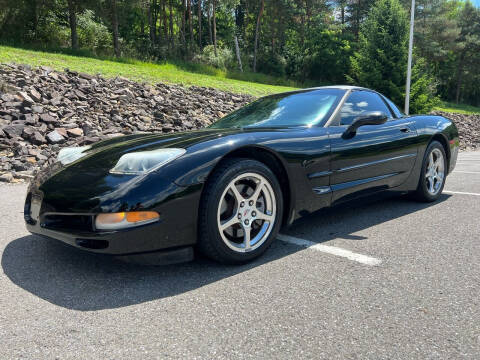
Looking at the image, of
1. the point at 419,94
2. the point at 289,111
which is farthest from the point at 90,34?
the point at 289,111

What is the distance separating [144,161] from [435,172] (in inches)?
134

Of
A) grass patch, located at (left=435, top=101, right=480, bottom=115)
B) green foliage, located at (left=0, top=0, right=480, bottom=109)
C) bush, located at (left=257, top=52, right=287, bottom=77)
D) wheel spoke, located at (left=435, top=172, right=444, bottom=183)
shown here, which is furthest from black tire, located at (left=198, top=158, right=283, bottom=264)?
bush, located at (left=257, top=52, right=287, bottom=77)

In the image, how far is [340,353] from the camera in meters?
1.58

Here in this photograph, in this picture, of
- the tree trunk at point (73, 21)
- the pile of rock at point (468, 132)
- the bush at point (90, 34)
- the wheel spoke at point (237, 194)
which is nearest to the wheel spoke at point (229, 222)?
the wheel spoke at point (237, 194)

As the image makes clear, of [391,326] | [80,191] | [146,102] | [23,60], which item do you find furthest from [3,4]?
[391,326]

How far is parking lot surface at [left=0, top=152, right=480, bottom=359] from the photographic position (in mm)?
1621

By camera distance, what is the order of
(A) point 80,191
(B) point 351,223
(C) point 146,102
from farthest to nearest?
(C) point 146,102 → (B) point 351,223 → (A) point 80,191

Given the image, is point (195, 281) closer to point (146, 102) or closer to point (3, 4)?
point (146, 102)

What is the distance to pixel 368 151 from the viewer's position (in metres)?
3.32

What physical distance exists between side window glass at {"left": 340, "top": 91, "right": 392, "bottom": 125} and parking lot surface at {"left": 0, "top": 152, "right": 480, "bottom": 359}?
3.43 feet

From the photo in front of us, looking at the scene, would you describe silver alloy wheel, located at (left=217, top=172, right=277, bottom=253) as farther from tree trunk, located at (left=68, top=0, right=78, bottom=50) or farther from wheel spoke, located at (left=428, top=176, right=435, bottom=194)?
tree trunk, located at (left=68, top=0, right=78, bottom=50)

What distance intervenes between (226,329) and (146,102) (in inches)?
389

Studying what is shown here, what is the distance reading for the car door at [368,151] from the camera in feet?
10.1

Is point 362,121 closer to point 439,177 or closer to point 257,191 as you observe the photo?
point 257,191
